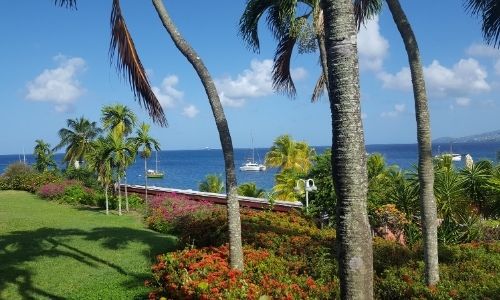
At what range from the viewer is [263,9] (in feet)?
32.4

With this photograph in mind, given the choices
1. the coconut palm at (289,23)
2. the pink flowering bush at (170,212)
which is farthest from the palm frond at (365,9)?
the pink flowering bush at (170,212)

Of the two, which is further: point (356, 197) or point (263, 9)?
point (263, 9)

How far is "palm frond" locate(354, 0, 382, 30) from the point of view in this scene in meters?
8.99

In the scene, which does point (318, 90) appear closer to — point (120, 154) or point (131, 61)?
point (131, 61)

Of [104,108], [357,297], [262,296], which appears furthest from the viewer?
[104,108]

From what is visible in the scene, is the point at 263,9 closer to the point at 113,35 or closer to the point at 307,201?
the point at 113,35

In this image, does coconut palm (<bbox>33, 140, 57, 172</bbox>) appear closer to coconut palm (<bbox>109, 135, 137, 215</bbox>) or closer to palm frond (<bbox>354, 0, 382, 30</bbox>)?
coconut palm (<bbox>109, 135, 137, 215</bbox>)

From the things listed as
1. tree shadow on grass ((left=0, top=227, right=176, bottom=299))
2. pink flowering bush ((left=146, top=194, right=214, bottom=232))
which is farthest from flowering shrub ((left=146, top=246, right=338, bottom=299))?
pink flowering bush ((left=146, top=194, right=214, bottom=232))

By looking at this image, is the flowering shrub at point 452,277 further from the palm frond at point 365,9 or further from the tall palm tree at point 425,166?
the palm frond at point 365,9

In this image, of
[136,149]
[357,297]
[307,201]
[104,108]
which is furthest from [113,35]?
Answer: [104,108]

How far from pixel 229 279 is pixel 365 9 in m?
5.44

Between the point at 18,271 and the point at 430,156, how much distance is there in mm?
8542

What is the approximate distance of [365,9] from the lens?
908 centimetres

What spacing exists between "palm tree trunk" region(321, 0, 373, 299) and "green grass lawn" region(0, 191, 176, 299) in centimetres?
608
